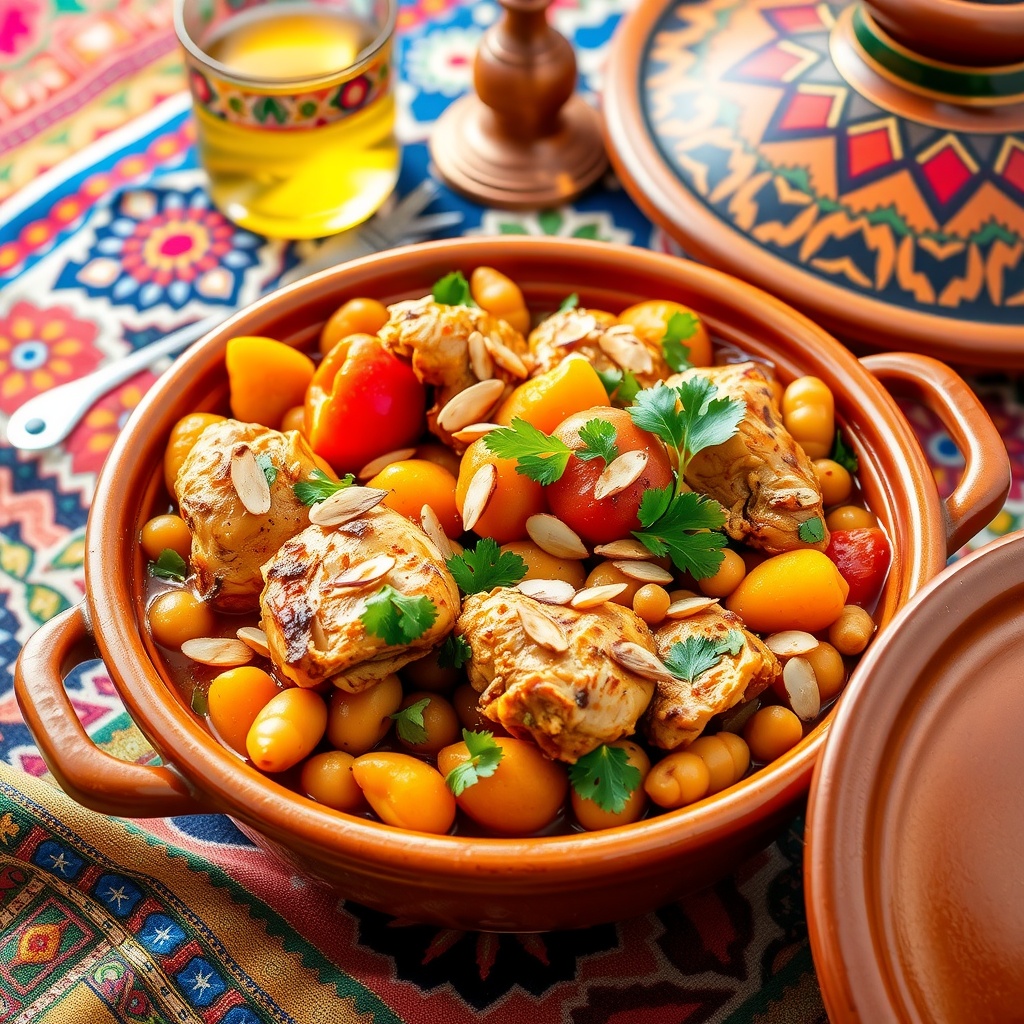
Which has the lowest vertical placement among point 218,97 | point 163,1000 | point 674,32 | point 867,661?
point 163,1000

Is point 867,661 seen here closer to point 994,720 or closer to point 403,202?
point 994,720

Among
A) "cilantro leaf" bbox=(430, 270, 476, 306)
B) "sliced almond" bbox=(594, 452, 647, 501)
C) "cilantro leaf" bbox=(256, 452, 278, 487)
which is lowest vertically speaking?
"sliced almond" bbox=(594, 452, 647, 501)

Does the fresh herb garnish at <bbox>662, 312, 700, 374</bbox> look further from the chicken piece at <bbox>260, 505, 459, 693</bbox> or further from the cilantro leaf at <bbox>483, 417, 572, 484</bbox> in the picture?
the chicken piece at <bbox>260, 505, 459, 693</bbox>

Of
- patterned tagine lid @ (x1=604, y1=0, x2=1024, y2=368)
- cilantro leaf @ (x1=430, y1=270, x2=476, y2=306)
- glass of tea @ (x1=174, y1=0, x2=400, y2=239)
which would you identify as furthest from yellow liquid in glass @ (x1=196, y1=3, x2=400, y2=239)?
cilantro leaf @ (x1=430, y1=270, x2=476, y2=306)

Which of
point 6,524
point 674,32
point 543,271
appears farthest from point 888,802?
point 674,32

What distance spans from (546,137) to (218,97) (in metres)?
0.57

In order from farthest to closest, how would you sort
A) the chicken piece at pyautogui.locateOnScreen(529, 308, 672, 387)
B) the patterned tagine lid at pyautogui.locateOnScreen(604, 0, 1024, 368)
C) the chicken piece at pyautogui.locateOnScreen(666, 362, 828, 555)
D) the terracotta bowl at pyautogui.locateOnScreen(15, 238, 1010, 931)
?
the patterned tagine lid at pyautogui.locateOnScreen(604, 0, 1024, 368) → the chicken piece at pyautogui.locateOnScreen(529, 308, 672, 387) → the chicken piece at pyautogui.locateOnScreen(666, 362, 828, 555) → the terracotta bowl at pyautogui.locateOnScreen(15, 238, 1010, 931)

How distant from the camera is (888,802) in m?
0.99

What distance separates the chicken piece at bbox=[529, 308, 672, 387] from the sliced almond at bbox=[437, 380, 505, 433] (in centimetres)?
8

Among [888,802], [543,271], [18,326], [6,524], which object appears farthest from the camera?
[18,326]

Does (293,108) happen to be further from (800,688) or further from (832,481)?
(800,688)

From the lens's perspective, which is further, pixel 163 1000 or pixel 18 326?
pixel 18 326

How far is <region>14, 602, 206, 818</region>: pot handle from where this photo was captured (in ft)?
3.60

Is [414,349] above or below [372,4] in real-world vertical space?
below
